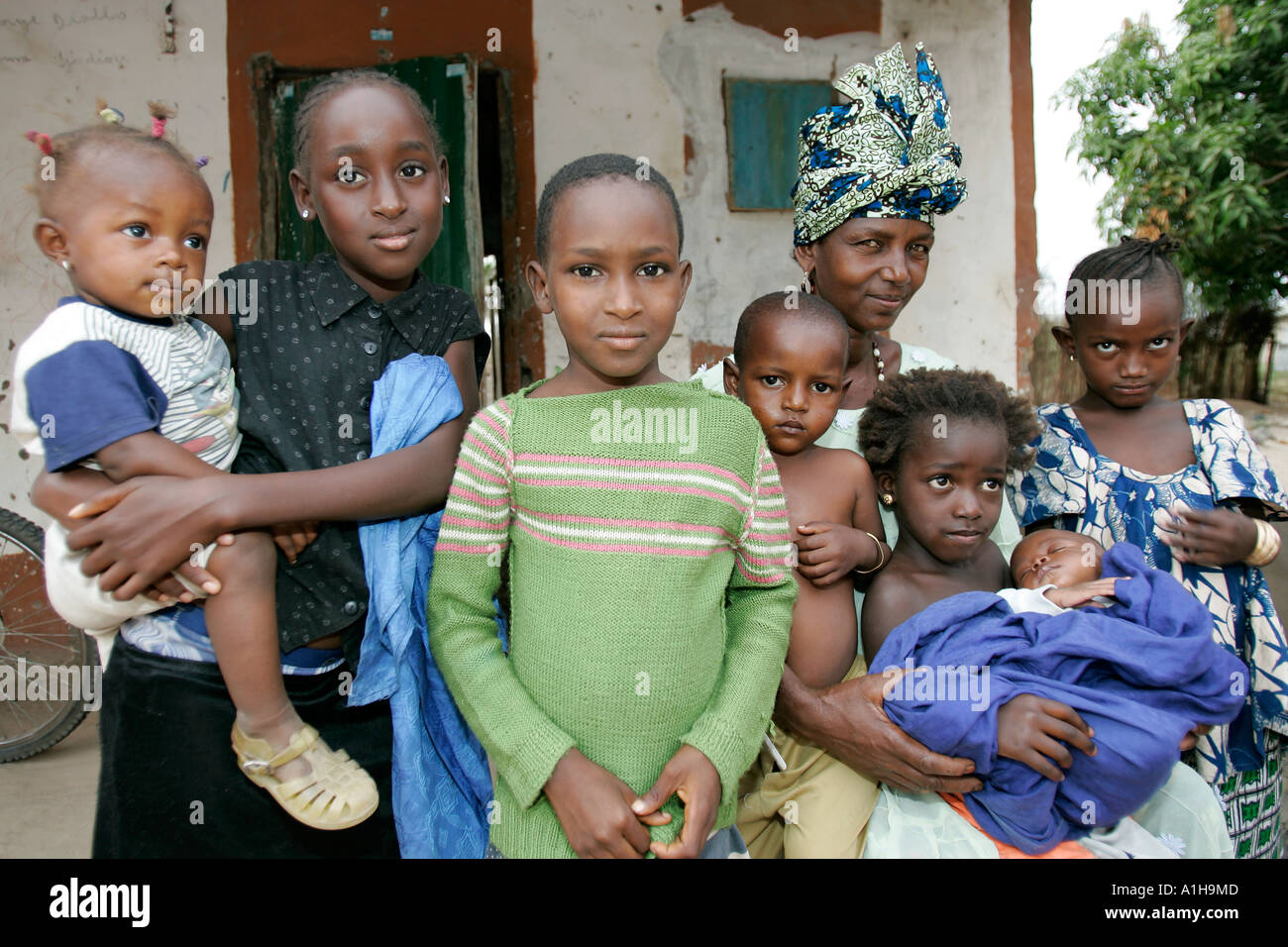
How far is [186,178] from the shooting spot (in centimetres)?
159

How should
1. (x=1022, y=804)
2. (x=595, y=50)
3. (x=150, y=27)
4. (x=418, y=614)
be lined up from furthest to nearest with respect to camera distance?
(x=595, y=50), (x=150, y=27), (x=418, y=614), (x=1022, y=804)

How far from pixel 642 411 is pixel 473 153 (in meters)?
3.94

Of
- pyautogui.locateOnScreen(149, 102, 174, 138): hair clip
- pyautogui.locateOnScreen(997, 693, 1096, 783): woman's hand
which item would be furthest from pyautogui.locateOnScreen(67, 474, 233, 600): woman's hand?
pyautogui.locateOnScreen(997, 693, 1096, 783): woman's hand

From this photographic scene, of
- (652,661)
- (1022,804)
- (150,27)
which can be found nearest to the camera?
(652,661)

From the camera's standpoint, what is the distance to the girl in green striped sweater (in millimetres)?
1511

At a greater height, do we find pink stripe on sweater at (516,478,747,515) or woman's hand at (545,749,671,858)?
pink stripe on sweater at (516,478,747,515)

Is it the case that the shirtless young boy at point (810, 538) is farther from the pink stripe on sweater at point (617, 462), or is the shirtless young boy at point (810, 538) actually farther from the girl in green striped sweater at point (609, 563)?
the pink stripe on sweater at point (617, 462)

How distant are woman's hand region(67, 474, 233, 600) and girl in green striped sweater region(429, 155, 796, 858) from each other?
1.40 feet

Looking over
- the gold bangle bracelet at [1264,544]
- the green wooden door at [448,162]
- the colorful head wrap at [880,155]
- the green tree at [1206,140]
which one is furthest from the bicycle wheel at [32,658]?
the green tree at [1206,140]

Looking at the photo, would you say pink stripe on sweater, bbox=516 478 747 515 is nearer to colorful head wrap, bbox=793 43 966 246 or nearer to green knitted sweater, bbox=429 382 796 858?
green knitted sweater, bbox=429 382 796 858

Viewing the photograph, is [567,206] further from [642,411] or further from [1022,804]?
[1022,804]

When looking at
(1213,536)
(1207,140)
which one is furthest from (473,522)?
(1207,140)

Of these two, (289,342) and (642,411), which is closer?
(642,411)
